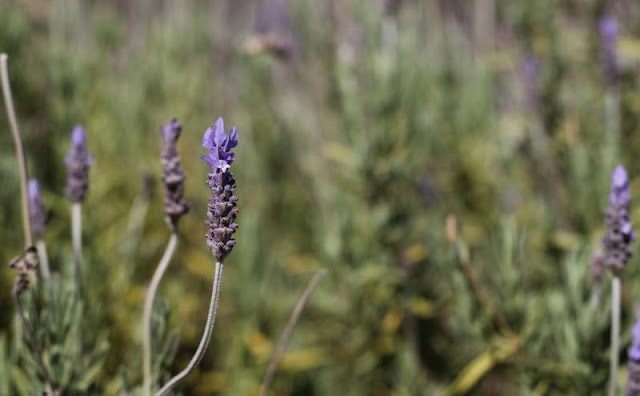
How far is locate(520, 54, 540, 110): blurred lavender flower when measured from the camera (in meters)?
1.45

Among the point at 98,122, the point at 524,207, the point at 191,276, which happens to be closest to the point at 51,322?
the point at 191,276

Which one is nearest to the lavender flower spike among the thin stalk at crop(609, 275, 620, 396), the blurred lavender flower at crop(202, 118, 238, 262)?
the thin stalk at crop(609, 275, 620, 396)

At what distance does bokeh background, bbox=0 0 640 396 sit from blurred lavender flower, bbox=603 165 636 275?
0.57 ft

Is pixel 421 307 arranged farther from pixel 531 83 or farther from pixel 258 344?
pixel 531 83

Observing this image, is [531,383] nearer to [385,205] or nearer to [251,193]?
[385,205]

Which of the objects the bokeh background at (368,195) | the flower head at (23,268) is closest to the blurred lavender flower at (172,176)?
the flower head at (23,268)

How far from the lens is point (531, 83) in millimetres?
1458

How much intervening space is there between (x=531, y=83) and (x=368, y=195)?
493mm

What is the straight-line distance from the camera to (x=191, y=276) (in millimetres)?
1607

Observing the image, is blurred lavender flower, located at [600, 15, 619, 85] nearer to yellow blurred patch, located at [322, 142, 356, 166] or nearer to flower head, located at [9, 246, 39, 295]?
yellow blurred patch, located at [322, 142, 356, 166]

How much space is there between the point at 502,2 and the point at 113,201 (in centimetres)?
119

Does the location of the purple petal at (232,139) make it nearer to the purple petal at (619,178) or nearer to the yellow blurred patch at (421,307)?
the purple petal at (619,178)

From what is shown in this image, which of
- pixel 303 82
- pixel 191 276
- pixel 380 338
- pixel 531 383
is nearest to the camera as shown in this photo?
pixel 531 383

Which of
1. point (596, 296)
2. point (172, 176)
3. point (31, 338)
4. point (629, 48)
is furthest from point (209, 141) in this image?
point (629, 48)
